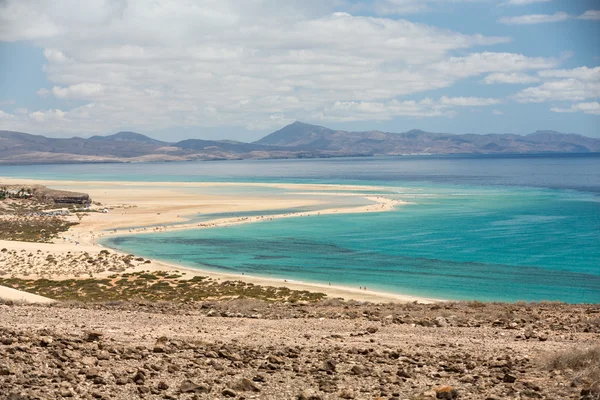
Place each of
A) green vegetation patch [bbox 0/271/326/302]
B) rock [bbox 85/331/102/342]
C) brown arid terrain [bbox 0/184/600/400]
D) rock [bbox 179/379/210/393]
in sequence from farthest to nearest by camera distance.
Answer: green vegetation patch [bbox 0/271/326/302]
rock [bbox 85/331/102/342]
brown arid terrain [bbox 0/184/600/400]
rock [bbox 179/379/210/393]

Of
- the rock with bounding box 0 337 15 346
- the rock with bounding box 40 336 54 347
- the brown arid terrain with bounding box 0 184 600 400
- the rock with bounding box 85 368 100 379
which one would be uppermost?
the rock with bounding box 0 337 15 346

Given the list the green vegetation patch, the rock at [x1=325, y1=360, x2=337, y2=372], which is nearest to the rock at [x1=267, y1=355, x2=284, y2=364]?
the rock at [x1=325, y1=360, x2=337, y2=372]

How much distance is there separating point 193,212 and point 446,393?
69.9 meters

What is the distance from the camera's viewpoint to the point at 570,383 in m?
11.9

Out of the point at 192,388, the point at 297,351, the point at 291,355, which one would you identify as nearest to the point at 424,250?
the point at 297,351

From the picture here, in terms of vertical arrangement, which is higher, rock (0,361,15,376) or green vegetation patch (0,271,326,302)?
rock (0,361,15,376)

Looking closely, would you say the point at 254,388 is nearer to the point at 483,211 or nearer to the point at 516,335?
the point at 516,335

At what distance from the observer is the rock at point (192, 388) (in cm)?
1120

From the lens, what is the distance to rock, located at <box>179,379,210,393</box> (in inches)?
441

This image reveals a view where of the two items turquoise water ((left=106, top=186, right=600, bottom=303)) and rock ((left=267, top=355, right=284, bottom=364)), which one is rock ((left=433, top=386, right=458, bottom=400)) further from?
turquoise water ((left=106, top=186, right=600, bottom=303))

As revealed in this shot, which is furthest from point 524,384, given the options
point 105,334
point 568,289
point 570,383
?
point 568,289

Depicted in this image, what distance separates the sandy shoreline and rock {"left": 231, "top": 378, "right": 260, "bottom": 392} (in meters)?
19.3

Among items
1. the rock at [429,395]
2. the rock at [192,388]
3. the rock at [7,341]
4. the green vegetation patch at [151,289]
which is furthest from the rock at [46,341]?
the green vegetation patch at [151,289]

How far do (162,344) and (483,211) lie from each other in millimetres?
68764
